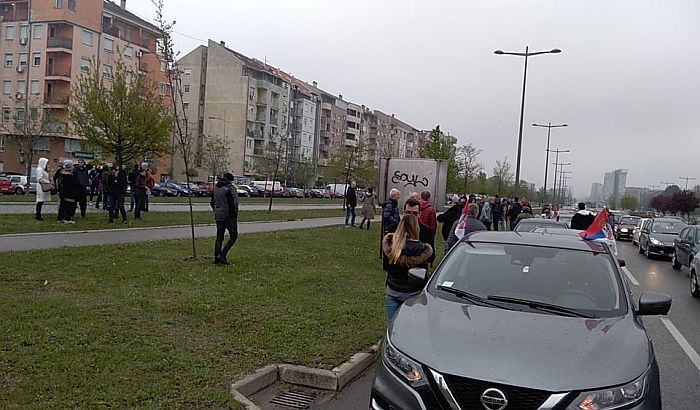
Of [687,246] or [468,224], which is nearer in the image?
Answer: [468,224]

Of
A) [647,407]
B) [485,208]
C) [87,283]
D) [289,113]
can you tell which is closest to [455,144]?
[485,208]

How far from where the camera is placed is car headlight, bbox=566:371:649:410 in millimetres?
3545

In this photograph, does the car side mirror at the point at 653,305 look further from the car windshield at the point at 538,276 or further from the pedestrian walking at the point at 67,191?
the pedestrian walking at the point at 67,191

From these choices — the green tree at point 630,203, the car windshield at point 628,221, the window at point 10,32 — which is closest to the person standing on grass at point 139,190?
the car windshield at point 628,221

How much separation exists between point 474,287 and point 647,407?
1.67 metres

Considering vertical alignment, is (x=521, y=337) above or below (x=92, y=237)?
above

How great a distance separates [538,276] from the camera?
524 cm

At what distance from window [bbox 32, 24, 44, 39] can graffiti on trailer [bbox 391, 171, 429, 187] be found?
6059cm

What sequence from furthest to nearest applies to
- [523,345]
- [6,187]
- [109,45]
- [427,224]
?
[109,45] → [6,187] → [427,224] → [523,345]

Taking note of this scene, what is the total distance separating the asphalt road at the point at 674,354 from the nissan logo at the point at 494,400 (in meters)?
2.05

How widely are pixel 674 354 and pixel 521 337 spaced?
4916 millimetres

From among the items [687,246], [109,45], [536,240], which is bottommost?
[687,246]

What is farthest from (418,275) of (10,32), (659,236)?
(10,32)

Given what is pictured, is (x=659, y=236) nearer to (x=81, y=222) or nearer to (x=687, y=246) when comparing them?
(x=687, y=246)
